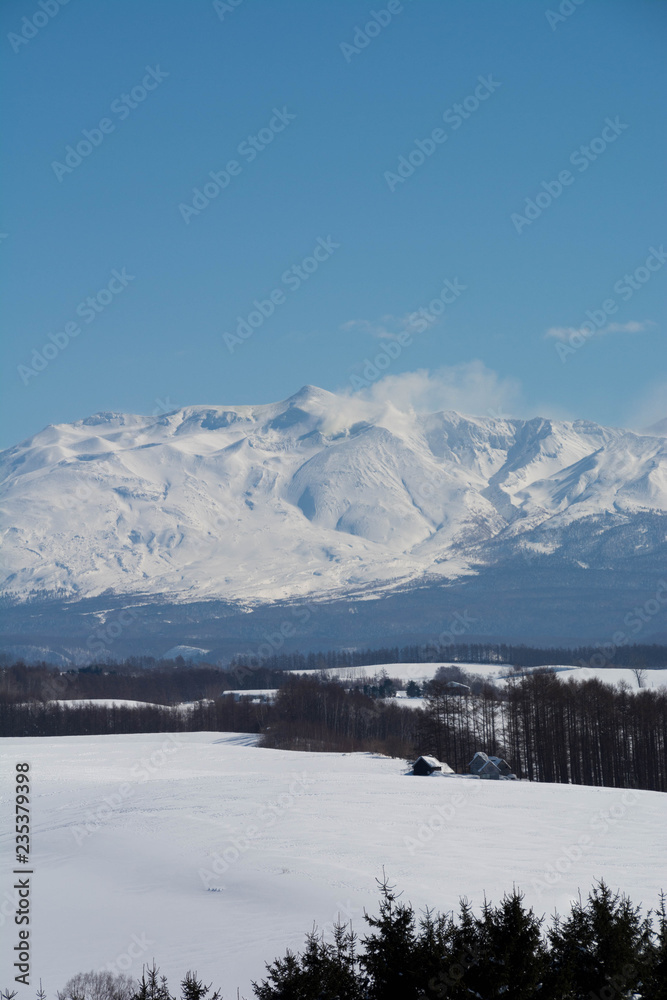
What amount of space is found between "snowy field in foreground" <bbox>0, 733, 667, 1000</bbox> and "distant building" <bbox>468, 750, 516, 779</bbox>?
4598 mm

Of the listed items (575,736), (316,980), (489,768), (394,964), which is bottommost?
(489,768)

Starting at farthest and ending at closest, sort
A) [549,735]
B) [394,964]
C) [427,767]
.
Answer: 1. [549,735]
2. [427,767]
3. [394,964]

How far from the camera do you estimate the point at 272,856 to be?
114 feet

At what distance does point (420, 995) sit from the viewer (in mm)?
15109

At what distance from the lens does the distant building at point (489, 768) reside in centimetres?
6512

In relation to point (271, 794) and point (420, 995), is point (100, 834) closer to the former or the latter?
point (271, 794)

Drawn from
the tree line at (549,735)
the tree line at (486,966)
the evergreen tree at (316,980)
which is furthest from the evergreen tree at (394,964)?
the tree line at (549,735)

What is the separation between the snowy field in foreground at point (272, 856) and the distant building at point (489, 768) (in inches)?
181

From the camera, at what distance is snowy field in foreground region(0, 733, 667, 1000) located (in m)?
25.7

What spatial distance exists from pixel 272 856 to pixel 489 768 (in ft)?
113

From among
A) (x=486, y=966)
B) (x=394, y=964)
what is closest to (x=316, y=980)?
(x=394, y=964)

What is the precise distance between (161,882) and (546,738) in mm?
48767

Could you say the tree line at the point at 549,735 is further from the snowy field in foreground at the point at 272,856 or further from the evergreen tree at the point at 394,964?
the evergreen tree at the point at 394,964

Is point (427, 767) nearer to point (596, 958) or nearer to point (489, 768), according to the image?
point (489, 768)
